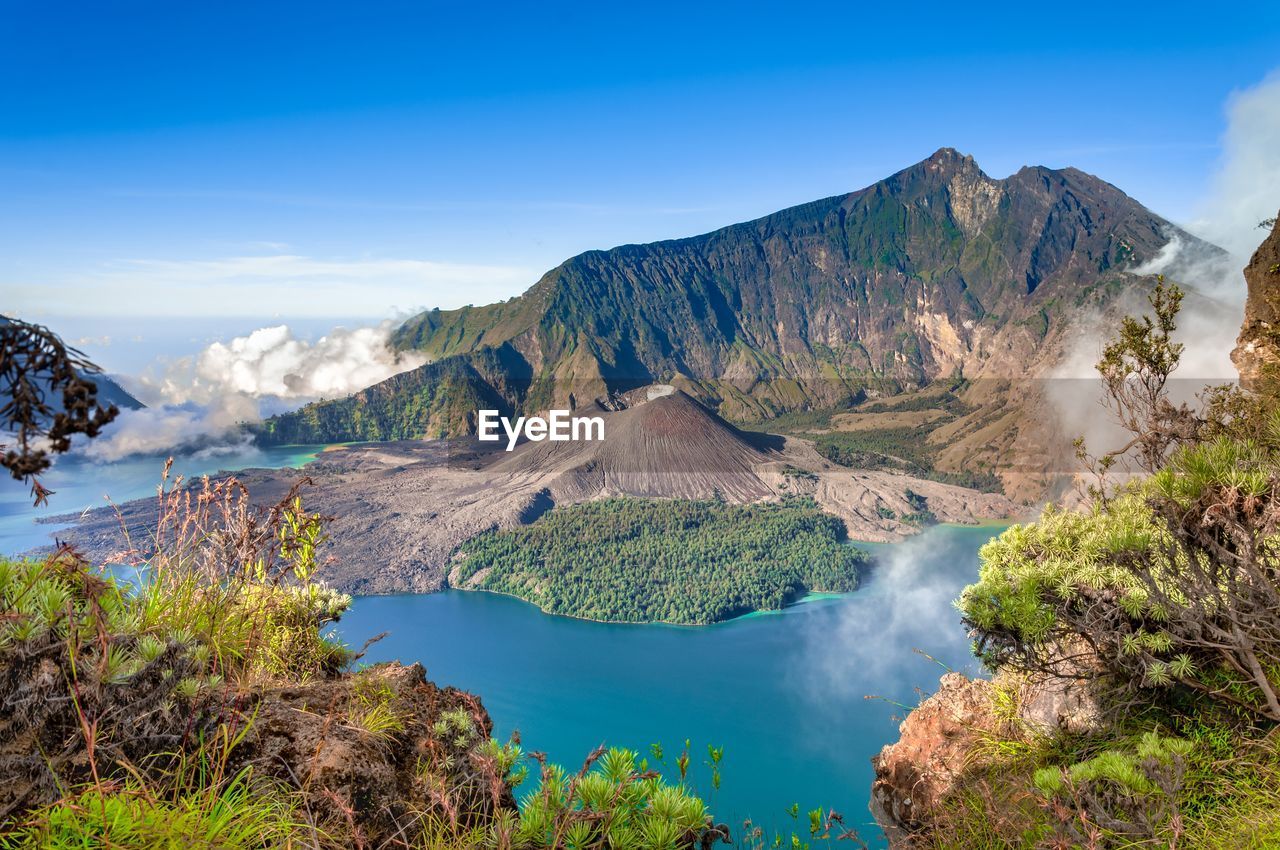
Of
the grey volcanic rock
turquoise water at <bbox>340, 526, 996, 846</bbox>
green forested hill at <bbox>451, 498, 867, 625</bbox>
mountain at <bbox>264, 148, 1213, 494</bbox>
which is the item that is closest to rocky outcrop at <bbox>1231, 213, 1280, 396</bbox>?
turquoise water at <bbox>340, 526, 996, 846</bbox>

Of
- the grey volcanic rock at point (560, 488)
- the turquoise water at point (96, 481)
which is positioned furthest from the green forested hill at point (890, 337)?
Result: the grey volcanic rock at point (560, 488)

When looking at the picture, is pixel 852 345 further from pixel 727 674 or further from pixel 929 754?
pixel 929 754

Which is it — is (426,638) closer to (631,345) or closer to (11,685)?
(11,685)

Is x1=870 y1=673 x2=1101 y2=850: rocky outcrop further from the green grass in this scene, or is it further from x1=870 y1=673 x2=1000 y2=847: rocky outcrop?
the green grass

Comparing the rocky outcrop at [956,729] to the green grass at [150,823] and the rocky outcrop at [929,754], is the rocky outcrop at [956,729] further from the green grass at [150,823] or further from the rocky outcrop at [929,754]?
the green grass at [150,823]

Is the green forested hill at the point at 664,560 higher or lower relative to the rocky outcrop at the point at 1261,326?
lower

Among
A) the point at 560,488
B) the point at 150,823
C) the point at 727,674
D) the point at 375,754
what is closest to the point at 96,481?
the point at 560,488

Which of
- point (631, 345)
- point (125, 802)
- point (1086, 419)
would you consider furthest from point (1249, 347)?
point (631, 345)
